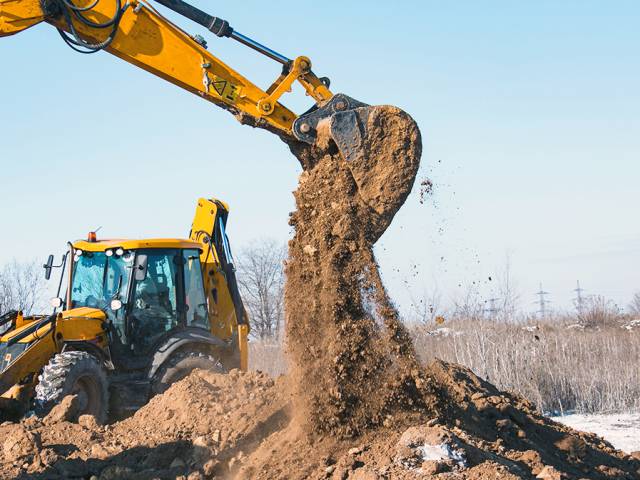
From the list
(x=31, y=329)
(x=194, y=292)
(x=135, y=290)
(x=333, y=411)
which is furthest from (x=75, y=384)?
(x=333, y=411)

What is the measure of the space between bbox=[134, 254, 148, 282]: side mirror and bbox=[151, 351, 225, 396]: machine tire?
991mm

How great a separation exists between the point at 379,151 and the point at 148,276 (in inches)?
154

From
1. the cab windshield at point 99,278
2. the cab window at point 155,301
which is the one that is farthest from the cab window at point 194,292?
the cab windshield at point 99,278

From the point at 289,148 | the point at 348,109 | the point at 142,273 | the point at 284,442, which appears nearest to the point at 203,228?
the point at 142,273

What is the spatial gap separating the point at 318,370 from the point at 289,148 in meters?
2.28

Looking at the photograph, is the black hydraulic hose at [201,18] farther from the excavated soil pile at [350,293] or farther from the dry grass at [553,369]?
the dry grass at [553,369]

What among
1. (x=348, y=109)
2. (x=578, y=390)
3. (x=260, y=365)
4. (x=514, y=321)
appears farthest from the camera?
(x=260, y=365)

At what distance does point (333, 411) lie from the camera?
21.0ft

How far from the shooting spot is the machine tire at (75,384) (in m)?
8.06

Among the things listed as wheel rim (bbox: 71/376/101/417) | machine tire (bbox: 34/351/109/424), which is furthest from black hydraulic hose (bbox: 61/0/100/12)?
wheel rim (bbox: 71/376/101/417)

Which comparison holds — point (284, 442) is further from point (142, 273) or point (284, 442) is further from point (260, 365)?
point (260, 365)

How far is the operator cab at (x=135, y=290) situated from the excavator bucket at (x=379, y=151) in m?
3.46

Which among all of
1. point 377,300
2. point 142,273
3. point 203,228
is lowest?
point 377,300

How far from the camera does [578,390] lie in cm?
1409
